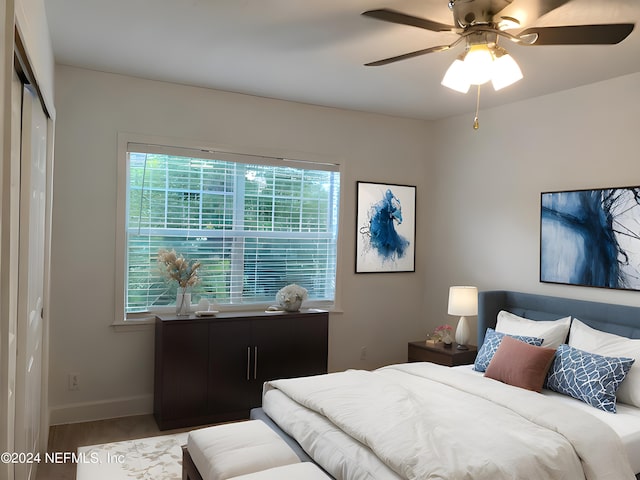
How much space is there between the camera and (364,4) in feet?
8.53

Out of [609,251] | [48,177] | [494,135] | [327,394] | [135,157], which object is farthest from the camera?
[494,135]

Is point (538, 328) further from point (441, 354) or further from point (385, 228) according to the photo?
point (385, 228)

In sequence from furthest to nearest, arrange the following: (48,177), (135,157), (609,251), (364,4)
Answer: (135,157) < (609,251) < (48,177) < (364,4)

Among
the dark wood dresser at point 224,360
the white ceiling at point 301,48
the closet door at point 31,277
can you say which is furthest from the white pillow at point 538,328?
the closet door at point 31,277

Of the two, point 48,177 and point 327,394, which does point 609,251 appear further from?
point 48,177

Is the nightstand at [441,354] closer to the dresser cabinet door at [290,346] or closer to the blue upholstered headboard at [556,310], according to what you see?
the blue upholstered headboard at [556,310]

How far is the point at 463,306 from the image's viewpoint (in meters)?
4.38

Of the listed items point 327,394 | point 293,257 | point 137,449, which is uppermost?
point 293,257

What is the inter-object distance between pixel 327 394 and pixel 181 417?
1.56m

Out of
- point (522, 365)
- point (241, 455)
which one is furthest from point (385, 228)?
point (241, 455)

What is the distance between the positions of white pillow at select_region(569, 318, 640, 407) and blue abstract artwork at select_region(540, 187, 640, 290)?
0.41 metres

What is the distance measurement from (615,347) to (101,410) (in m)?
3.64

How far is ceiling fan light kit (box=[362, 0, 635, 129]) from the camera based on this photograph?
2.28 meters

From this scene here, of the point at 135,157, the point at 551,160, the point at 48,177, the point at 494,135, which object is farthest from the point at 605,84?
the point at 48,177
